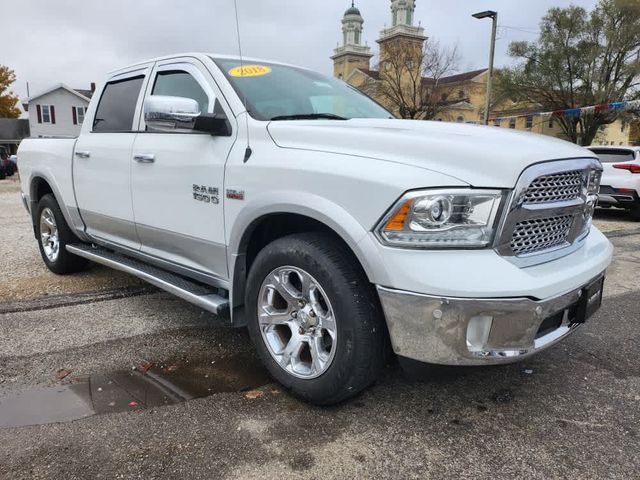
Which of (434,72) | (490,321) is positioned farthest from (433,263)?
(434,72)

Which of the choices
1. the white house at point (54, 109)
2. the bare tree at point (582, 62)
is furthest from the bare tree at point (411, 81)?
the white house at point (54, 109)

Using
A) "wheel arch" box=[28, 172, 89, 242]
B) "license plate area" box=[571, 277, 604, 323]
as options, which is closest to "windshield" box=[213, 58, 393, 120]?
"license plate area" box=[571, 277, 604, 323]

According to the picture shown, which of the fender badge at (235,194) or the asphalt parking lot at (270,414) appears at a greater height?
the fender badge at (235,194)

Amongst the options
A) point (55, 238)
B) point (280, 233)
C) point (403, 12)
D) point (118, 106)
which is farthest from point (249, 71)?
point (403, 12)

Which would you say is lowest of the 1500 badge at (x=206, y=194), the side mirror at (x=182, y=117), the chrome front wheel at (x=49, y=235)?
the chrome front wheel at (x=49, y=235)

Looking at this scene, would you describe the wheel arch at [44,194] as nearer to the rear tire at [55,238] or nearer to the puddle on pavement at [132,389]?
the rear tire at [55,238]

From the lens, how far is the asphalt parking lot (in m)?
2.26

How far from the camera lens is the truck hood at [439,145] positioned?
7.27ft

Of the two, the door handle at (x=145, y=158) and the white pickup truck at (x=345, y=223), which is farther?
the door handle at (x=145, y=158)

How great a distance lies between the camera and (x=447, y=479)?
2168 mm

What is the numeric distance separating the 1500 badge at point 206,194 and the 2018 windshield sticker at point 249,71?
77 cm

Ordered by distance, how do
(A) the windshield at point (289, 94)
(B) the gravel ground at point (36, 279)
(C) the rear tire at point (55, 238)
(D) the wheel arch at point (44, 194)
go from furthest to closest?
(C) the rear tire at point (55, 238) < (B) the gravel ground at point (36, 279) < (D) the wheel arch at point (44, 194) < (A) the windshield at point (289, 94)

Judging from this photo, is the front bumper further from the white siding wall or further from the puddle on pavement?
the white siding wall

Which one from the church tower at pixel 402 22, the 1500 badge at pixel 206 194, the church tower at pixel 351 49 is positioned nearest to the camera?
the 1500 badge at pixel 206 194
